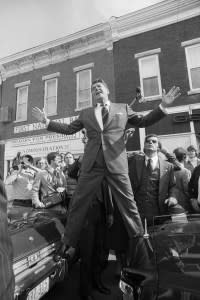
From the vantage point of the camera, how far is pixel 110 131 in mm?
2141

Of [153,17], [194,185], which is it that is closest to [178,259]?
[194,185]

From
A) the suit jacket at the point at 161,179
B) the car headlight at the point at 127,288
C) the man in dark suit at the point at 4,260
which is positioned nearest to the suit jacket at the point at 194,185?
the suit jacket at the point at 161,179

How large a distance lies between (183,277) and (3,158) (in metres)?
12.9

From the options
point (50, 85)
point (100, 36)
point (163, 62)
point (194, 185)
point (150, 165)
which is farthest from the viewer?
point (50, 85)

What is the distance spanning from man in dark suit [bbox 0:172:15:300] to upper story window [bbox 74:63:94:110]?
33.7 ft

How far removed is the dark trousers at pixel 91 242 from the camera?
6.60 ft

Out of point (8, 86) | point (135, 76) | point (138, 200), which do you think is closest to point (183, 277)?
point (138, 200)

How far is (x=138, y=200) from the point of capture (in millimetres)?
2689

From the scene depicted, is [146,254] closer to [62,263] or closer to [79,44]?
[62,263]

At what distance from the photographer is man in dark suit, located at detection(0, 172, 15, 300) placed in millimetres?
913

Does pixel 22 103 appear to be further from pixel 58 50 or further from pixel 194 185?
pixel 194 185

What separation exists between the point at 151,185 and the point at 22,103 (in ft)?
38.0

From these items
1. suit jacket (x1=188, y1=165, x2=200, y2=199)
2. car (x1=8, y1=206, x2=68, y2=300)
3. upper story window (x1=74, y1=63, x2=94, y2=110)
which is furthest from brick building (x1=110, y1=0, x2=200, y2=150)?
car (x1=8, y1=206, x2=68, y2=300)

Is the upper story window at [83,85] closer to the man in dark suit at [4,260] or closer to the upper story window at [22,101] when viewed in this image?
the upper story window at [22,101]
